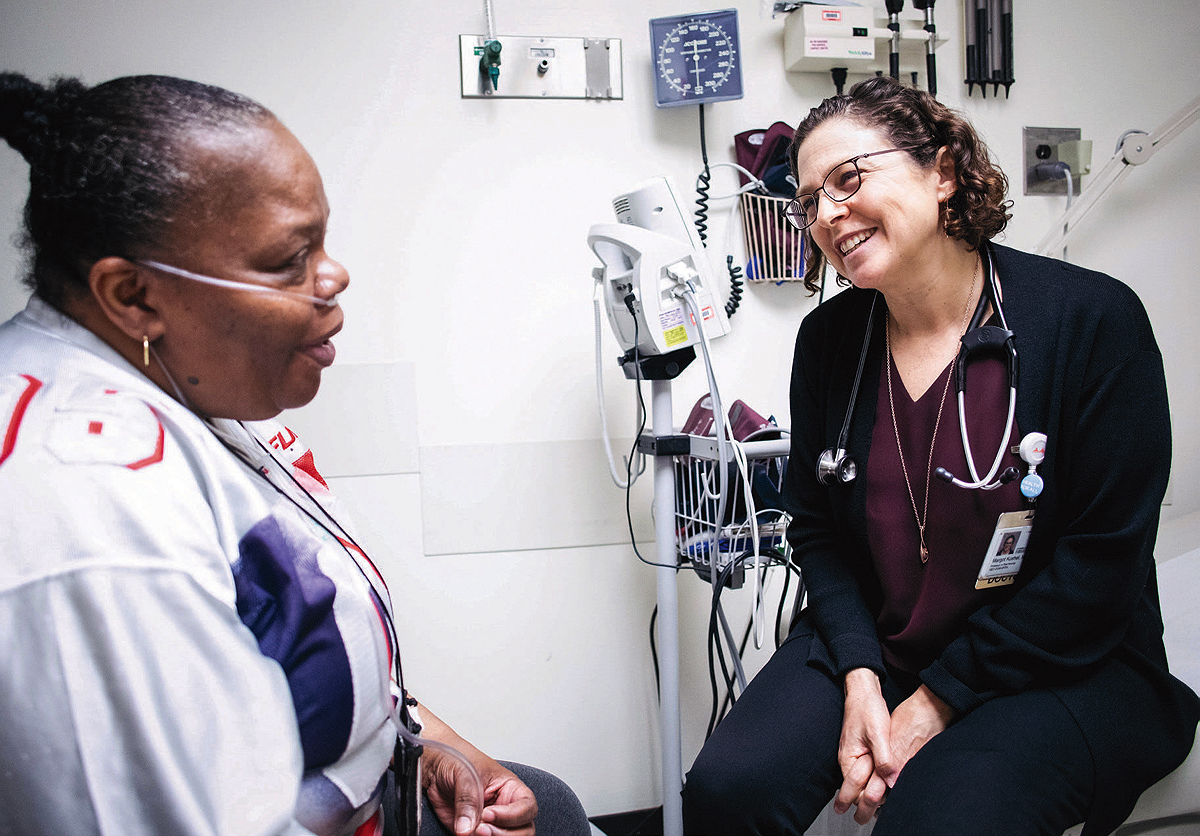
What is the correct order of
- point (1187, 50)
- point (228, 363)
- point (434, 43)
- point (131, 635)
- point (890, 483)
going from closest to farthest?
point (131, 635), point (228, 363), point (890, 483), point (434, 43), point (1187, 50)

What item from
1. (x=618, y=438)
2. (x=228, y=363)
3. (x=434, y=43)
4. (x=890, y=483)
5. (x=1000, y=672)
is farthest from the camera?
(x=618, y=438)

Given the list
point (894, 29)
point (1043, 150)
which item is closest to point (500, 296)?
point (894, 29)

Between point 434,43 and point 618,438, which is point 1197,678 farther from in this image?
point 434,43

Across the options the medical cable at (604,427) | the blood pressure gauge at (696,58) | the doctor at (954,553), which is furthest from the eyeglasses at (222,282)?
the blood pressure gauge at (696,58)

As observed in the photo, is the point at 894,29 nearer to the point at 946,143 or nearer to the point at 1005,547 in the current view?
the point at 946,143

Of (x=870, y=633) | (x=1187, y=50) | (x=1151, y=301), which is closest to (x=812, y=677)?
(x=870, y=633)

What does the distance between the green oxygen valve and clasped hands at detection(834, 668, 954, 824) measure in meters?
1.54

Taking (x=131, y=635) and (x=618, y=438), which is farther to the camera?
(x=618, y=438)

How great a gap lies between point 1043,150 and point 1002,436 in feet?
4.64

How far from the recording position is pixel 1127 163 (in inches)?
73.9

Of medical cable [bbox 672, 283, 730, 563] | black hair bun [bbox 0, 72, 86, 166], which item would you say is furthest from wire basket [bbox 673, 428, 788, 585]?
black hair bun [bbox 0, 72, 86, 166]

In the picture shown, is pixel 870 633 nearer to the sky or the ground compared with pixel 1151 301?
nearer to the ground

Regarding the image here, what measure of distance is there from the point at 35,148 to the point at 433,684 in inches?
61.4

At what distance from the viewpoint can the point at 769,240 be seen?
6.40 feet
